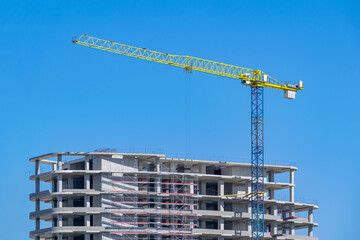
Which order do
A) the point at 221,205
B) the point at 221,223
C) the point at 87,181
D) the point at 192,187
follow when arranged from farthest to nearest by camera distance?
the point at 221,205, the point at 221,223, the point at 192,187, the point at 87,181

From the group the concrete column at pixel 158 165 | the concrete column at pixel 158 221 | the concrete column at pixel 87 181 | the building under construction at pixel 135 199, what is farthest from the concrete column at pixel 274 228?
the concrete column at pixel 87 181

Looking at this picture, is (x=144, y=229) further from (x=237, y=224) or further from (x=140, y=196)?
(x=237, y=224)

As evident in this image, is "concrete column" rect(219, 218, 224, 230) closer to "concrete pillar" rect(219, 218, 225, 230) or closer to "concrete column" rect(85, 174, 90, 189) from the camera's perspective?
"concrete pillar" rect(219, 218, 225, 230)

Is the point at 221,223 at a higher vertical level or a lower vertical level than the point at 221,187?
lower

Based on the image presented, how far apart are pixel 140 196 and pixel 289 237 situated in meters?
34.4

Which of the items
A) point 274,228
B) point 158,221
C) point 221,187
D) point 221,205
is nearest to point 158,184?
point 158,221

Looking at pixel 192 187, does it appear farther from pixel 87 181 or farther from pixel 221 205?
pixel 87 181

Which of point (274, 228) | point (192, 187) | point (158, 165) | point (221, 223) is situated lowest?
point (274, 228)

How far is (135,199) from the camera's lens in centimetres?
18338

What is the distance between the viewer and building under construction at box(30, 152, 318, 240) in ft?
593

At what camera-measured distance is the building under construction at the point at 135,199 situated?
180625 millimetres

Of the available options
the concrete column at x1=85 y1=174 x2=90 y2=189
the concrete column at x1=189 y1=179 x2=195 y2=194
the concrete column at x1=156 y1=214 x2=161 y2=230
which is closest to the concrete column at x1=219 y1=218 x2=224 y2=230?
the concrete column at x1=189 y1=179 x2=195 y2=194

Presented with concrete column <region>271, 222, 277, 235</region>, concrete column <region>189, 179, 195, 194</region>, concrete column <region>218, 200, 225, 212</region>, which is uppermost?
concrete column <region>189, 179, 195, 194</region>

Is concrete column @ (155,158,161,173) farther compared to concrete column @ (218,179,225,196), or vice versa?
concrete column @ (218,179,225,196)
